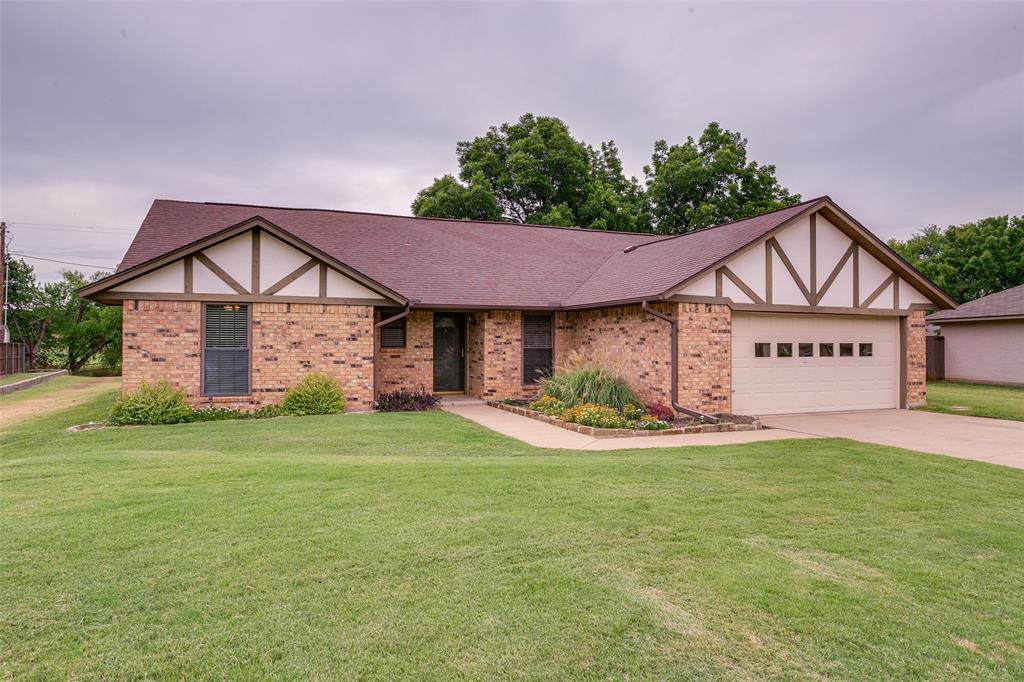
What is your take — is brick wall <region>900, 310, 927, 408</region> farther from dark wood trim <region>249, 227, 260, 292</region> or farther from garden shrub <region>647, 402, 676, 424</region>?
dark wood trim <region>249, 227, 260, 292</region>

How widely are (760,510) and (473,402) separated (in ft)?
32.7

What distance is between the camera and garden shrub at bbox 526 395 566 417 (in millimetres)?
12057

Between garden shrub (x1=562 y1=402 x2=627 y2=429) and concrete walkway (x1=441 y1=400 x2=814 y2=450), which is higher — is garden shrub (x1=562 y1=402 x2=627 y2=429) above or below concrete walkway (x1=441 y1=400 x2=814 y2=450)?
above

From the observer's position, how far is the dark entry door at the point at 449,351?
15.8m

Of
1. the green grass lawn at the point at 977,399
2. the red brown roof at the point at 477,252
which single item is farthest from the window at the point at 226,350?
the green grass lawn at the point at 977,399

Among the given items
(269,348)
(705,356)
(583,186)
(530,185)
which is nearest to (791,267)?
(705,356)

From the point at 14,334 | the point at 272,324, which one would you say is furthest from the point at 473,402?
the point at 14,334

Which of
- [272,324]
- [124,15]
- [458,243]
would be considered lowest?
[272,324]

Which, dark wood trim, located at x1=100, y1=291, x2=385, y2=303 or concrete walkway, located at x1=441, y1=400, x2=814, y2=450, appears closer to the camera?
concrete walkway, located at x1=441, y1=400, x2=814, y2=450

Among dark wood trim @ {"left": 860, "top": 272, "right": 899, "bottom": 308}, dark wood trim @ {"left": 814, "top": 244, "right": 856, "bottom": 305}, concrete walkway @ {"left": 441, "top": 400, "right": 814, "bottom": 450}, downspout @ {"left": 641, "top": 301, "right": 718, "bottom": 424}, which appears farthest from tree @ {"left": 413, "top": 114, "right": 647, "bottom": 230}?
concrete walkway @ {"left": 441, "top": 400, "right": 814, "bottom": 450}

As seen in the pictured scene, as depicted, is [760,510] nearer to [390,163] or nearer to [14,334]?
[390,163]

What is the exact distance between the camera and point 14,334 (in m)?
29.9

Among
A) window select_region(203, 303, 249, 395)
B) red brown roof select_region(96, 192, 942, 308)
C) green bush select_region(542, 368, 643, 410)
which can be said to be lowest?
green bush select_region(542, 368, 643, 410)

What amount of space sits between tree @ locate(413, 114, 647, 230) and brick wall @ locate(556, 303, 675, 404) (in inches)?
579
